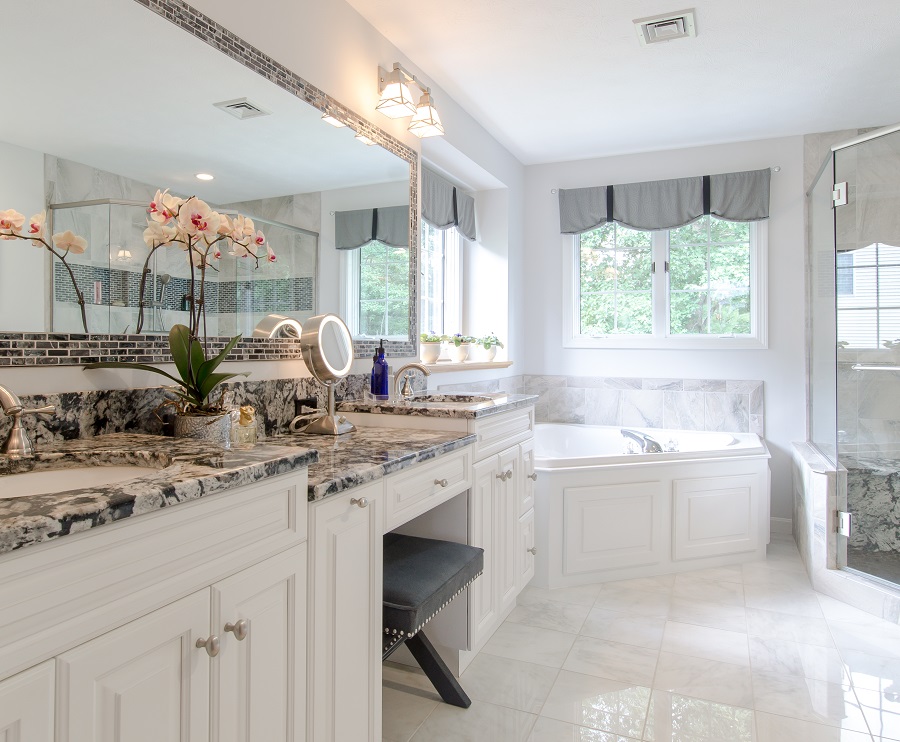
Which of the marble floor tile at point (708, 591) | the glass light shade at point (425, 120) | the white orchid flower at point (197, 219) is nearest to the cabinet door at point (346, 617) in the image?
the white orchid flower at point (197, 219)

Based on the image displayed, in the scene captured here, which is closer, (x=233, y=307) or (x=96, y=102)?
(x=96, y=102)

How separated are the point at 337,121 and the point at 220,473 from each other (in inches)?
64.8

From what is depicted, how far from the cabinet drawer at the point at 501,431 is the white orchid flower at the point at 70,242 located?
1.25m

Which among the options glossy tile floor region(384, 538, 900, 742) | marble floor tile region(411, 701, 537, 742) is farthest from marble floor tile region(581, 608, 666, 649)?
marble floor tile region(411, 701, 537, 742)

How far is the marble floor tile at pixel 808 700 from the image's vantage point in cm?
192

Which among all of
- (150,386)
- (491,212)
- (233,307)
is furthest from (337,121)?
(491,212)

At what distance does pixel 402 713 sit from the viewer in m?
1.98

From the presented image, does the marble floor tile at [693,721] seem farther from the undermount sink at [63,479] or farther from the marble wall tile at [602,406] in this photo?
the marble wall tile at [602,406]

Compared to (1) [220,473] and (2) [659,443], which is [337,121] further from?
(2) [659,443]

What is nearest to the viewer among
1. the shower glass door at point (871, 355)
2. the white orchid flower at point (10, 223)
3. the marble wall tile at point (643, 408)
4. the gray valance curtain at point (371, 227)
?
the white orchid flower at point (10, 223)

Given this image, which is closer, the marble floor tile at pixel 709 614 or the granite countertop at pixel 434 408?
the granite countertop at pixel 434 408

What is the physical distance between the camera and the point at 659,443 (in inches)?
151

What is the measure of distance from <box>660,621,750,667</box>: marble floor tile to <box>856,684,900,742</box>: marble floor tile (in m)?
0.37

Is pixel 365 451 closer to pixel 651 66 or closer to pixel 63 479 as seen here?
pixel 63 479
